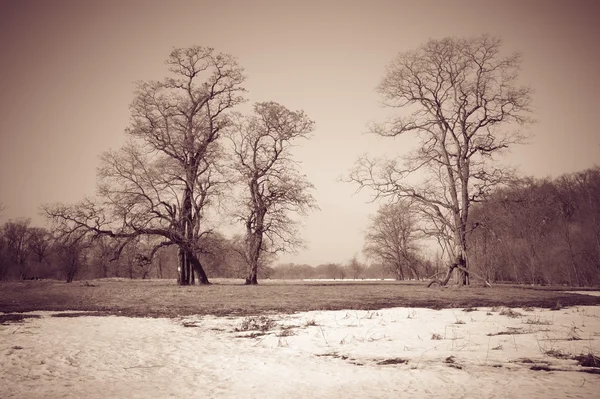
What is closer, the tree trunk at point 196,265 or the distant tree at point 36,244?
the tree trunk at point 196,265

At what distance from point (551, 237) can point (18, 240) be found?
263 ft

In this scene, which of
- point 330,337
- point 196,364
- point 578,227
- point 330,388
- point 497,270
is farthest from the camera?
point 497,270

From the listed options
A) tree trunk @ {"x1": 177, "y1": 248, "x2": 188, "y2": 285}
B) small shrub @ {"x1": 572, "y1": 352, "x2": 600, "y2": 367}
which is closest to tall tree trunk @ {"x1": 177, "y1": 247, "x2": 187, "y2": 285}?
tree trunk @ {"x1": 177, "y1": 248, "x2": 188, "y2": 285}

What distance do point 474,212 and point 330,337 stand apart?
31223mm

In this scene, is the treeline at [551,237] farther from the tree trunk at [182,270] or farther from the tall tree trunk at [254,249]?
the tree trunk at [182,270]

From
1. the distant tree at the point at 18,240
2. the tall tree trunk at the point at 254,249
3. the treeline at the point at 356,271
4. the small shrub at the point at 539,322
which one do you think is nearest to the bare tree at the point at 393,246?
the treeline at the point at 356,271

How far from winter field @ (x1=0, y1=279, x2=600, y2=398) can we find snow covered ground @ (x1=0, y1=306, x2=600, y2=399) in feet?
0.07

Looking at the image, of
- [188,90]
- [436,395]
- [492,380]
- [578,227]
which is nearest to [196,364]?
[436,395]

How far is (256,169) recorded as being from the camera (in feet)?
87.1

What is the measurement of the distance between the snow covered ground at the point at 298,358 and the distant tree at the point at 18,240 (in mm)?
67213

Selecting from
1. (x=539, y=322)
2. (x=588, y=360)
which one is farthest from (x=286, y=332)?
(x=539, y=322)

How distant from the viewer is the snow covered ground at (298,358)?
13.3 feet

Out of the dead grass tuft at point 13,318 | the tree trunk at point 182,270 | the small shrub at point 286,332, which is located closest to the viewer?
the small shrub at point 286,332

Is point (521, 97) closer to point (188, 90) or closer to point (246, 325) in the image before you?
point (246, 325)
